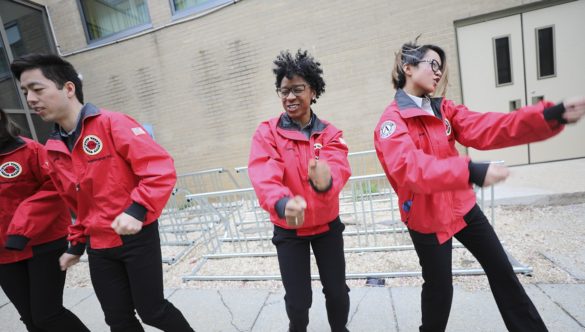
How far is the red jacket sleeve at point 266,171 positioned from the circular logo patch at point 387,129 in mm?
588

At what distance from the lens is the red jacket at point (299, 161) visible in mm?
1761

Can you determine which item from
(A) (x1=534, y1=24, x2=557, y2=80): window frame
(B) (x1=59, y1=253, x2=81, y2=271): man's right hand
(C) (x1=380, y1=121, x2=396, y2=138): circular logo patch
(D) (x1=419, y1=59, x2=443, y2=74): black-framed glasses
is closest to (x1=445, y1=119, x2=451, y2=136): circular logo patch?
(D) (x1=419, y1=59, x2=443, y2=74): black-framed glasses

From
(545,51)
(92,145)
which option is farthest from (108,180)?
(545,51)

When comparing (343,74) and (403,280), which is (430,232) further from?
(343,74)

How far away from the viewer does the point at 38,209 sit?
6.75 feet

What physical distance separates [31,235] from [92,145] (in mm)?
867

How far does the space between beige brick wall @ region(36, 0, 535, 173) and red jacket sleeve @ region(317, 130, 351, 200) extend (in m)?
4.20

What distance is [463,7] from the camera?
5117mm

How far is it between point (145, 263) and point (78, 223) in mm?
501

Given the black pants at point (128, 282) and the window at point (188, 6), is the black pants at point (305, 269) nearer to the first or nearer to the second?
the black pants at point (128, 282)

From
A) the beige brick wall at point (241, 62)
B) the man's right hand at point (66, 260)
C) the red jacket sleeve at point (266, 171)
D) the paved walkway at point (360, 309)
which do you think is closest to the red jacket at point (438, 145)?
the red jacket sleeve at point (266, 171)

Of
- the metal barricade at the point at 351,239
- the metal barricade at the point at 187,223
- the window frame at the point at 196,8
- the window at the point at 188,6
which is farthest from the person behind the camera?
the window at the point at 188,6

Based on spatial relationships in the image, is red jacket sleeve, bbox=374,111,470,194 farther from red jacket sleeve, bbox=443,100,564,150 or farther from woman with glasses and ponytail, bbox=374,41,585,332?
red jacket sleeve, bbox=443,100,564,150

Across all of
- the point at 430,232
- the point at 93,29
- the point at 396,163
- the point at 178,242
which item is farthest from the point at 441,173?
the point at 93,29
